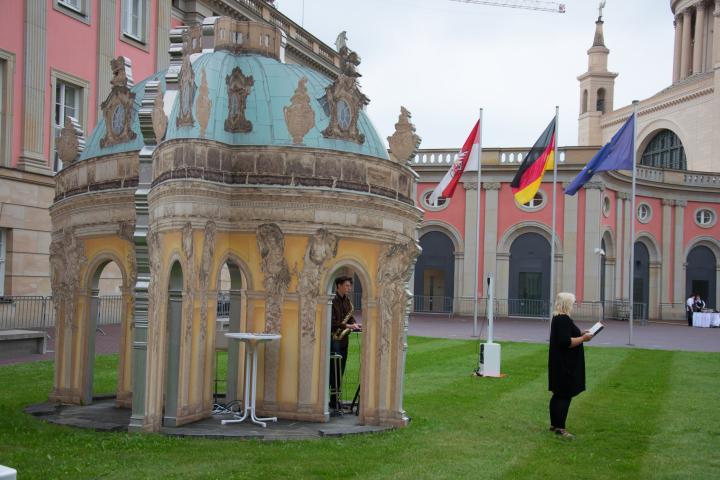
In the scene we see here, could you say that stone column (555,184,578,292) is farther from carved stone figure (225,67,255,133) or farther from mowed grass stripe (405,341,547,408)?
→ carved stone figure (225,67,255,133)

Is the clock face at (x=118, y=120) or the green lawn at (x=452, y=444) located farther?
the clock face at (x=118, y=120)

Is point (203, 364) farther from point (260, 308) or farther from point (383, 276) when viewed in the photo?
point (383, 276)

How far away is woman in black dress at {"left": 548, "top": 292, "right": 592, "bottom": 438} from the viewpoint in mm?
13406

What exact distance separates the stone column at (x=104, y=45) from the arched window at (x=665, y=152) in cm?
4533

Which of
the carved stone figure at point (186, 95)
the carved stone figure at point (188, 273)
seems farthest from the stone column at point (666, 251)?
the carved stone figure at point (188, 273)

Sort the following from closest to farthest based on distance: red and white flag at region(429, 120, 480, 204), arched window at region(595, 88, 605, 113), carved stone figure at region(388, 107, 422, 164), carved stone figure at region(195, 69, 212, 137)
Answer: carved stone figure at region(195, 69, 212, 137) < carved stone figure at region(388, 107, 422, 164) < red and white flag at region(429, 120, 480, 204) < arched window at region(595, 88, 605, 113)

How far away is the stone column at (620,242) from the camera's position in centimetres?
5234

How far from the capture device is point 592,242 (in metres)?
48.8

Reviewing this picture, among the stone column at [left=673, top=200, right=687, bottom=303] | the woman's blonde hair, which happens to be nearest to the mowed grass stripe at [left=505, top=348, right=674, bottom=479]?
the woman's blonde hair

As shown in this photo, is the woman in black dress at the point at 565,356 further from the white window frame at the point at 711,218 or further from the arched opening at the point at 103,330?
the white window frame at the point at 711,218

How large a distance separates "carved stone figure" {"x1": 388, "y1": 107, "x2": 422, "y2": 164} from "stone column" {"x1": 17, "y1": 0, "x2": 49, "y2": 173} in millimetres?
19862

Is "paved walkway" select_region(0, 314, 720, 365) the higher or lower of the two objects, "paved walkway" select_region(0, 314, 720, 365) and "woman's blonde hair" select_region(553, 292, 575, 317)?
the lower

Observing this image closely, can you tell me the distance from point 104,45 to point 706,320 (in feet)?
112

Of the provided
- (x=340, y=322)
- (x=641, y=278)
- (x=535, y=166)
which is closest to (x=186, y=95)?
(x=340, y=322)
